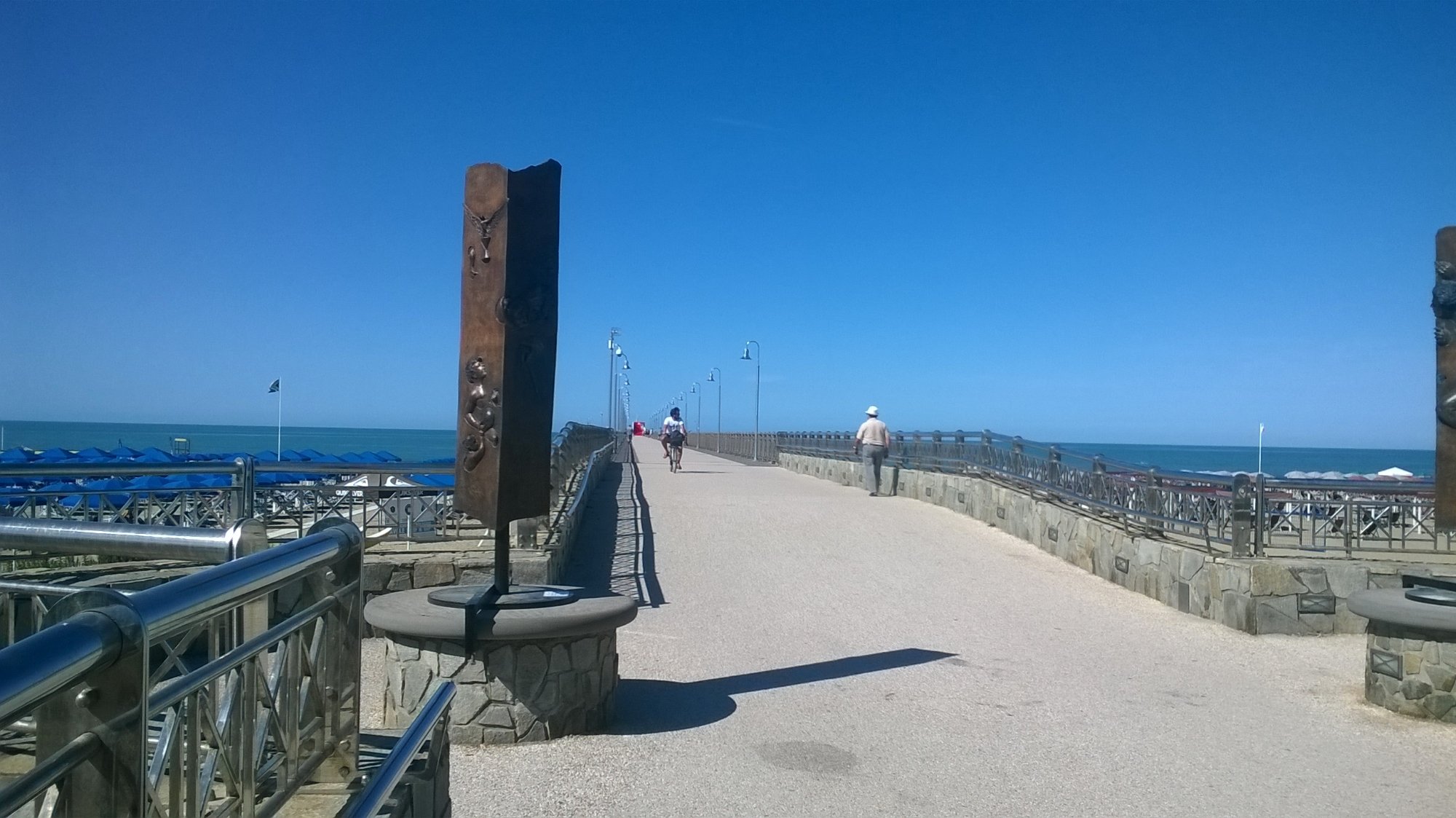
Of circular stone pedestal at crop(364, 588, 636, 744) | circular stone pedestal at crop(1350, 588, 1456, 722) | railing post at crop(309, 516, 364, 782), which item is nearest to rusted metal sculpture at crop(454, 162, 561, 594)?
circular stone pedestal at crop(364, 588, 636, 744)

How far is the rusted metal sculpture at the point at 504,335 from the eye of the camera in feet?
21.8

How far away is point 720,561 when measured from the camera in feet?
42.9

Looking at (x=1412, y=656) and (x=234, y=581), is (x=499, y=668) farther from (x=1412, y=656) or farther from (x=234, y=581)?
(x=1412, y=656)

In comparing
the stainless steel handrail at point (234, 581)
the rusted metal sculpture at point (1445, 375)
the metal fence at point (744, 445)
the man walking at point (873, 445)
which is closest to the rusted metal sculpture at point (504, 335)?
the stainless steel handrail at point (234, 581)

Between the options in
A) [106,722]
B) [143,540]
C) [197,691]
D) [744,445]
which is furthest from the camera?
[744,445]

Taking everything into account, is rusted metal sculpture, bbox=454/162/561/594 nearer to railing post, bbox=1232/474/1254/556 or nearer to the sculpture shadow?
the sculpture shadow

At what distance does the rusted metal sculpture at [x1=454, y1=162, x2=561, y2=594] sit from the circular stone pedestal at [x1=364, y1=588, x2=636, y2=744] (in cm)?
53

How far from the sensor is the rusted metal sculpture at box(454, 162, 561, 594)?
6645 millimetres

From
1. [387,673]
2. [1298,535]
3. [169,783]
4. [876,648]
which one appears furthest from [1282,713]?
[169,783]

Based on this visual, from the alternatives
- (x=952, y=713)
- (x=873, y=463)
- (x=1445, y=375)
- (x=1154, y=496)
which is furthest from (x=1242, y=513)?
(x=873, y=463)

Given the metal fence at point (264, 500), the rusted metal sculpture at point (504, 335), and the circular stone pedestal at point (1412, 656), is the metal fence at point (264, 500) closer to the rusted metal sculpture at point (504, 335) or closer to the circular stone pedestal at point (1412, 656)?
the rusted metal sculpture at point (504, 335)

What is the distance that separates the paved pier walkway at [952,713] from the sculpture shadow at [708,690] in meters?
0.02

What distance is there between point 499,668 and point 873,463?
15.3 metres

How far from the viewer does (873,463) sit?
20.9 meters
